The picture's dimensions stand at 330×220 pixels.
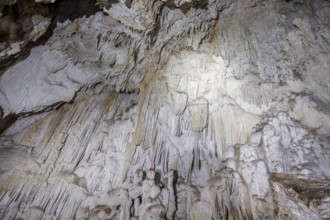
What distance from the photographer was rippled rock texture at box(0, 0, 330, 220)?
14.6 ft

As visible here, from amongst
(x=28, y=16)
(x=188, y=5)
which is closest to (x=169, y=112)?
(x=188, y=5)

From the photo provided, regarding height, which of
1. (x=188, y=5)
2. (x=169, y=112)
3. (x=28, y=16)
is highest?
(x=188, y=5)

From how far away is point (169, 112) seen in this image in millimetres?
5840

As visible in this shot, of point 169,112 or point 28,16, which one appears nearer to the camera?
point 28,16

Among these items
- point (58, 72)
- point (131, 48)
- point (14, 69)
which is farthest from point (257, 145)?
point (14, 69)

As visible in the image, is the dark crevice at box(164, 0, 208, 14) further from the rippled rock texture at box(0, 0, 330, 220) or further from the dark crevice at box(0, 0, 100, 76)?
the dark crevice at box(0, 0, 100, 76)

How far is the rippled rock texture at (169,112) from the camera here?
4457mm

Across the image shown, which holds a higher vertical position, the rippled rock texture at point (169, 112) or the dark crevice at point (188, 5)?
the dark crevice at point (188, 5)

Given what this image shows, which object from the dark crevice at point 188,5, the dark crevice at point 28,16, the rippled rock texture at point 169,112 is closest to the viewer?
the dark crevice at point 28,16

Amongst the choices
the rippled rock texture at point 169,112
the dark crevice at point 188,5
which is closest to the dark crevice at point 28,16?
the rippled rock texture at point 169,112

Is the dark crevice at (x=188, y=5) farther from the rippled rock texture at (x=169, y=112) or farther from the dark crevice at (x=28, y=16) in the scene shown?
the dark crevice at (x=28, y=16)

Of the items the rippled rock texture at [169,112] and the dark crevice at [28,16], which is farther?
the rippled rock texture at [169,112]

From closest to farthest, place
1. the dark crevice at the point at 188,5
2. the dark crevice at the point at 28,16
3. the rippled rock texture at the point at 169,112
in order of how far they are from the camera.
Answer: the dark crevice at the point at 28,16
the rippled rock texture at the point at 169,112
the dark crevice at the point at 188,5

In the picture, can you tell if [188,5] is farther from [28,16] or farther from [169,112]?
[28,16]
